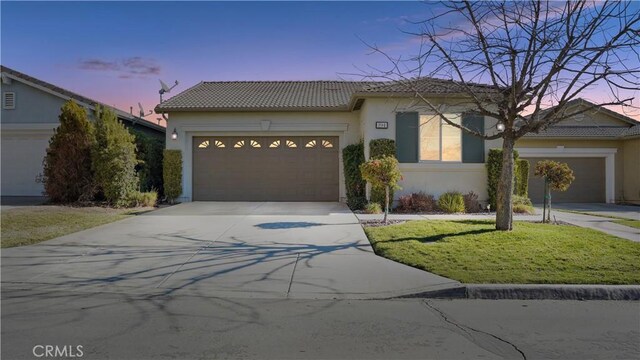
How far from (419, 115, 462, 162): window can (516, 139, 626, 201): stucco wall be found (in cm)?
641

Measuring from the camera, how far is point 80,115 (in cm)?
1611

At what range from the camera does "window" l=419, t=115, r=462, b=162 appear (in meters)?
15.6

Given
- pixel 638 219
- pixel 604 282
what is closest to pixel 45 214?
pixel 604 282

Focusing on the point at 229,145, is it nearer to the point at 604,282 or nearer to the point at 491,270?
the point at 491,270

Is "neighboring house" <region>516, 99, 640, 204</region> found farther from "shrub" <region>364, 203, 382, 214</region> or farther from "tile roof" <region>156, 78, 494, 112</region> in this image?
"shrub" <region>364, 203, 382, 214</region>

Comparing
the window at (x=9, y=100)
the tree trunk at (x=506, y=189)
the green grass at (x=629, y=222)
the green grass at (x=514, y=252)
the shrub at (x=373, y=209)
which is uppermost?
the window at (x=9, y=100)

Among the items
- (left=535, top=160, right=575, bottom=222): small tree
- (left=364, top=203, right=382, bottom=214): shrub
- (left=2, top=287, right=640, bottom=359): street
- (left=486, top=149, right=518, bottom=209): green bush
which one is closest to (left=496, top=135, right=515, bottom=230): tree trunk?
(left=535, top=160, right=575, bottom=222): small tree

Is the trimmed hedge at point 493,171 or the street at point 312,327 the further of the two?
the trimmed hedge at point 493,171

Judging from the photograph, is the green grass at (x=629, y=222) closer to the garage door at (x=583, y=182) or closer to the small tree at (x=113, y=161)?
the garage door at (x=583, y=182)

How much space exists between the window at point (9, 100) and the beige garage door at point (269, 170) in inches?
325

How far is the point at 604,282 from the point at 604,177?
53.5 feet

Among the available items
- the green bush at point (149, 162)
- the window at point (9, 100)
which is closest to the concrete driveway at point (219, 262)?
the green bush at point (149, 162)

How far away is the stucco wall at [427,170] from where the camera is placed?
1539 centimetres

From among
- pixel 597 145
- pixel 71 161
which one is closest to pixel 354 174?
pixel 71 161
